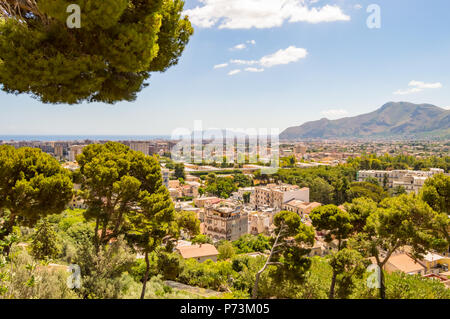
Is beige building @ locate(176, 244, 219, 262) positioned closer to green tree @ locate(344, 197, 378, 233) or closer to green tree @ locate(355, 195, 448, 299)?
green tree @ locate(344, 197, 378, 233)

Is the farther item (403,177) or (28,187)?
(403,177)

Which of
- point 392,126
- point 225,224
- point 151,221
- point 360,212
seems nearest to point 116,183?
point 151,221

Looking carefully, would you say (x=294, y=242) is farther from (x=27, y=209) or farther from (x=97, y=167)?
(x=27, y=209)

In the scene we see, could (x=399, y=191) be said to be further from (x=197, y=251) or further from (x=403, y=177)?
(x=197, y=251)

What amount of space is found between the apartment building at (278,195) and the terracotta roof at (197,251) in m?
14.7

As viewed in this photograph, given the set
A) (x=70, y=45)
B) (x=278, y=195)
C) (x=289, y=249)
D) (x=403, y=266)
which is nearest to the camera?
(x=70, y=45)

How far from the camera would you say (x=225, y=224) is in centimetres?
2009

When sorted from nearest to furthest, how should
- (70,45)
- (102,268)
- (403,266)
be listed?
(70,45) < (102,268) < (403,266)

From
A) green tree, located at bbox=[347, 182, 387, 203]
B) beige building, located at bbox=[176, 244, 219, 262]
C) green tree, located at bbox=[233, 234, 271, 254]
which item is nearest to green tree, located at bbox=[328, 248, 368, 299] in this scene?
beige building, located at bbox=[176, 244, 219, 262]

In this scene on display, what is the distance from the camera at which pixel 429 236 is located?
196 inches

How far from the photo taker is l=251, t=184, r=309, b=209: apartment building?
93.4 ft

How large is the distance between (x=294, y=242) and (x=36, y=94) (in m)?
5.25

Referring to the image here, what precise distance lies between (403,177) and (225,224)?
26.2m

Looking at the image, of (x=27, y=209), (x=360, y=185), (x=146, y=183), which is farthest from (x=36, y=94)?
(x=360, y=185)
